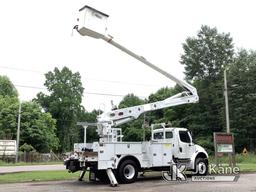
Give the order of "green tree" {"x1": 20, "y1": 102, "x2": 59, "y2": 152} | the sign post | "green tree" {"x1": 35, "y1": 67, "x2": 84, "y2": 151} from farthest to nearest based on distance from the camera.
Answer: "green tree" {"x1": 35, "y1": 67, "x2": 84, "y2": 151}, "green tree" {"x1": 20, "y1": 102, "x2": 59, "y2": 152}, the sign post

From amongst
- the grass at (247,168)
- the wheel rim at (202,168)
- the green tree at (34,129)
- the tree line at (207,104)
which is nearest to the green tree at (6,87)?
the tree line at (207,104)

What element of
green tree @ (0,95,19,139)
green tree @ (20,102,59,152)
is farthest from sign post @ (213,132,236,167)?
green tree @ (20,102,59,152)

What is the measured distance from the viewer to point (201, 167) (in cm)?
2136

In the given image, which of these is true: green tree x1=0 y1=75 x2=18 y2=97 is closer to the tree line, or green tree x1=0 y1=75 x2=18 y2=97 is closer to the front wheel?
Result: the tree line

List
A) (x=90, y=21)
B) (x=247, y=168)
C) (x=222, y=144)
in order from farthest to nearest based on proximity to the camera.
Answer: (x=247, y=168) < (x=222, y=144) < (x=90, y=21)

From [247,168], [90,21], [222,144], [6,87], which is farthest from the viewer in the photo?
[6,87]

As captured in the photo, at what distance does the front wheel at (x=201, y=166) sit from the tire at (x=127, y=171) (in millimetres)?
4059

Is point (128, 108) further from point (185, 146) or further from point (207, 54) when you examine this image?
point (207, 54)

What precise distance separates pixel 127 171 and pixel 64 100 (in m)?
68.3

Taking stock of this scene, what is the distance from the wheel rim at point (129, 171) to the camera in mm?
18297

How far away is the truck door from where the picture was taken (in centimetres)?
2086

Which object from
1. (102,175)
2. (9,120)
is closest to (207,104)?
(9,120)

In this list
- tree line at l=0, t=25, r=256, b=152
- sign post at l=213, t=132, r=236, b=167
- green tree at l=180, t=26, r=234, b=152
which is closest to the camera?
sign post at l=213, t=132, r=236, b=167

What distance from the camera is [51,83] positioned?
3460 inches
